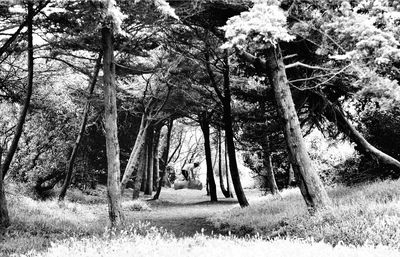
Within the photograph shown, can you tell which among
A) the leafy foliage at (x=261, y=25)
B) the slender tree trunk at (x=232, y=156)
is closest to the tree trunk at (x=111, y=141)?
the leafy foliage at (x=261, y=25)

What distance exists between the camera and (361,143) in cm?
1195

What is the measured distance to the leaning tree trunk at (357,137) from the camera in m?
11.7

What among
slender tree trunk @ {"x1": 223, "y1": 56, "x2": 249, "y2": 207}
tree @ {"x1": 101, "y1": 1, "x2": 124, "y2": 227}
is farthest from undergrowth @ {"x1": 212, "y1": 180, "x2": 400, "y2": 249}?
slender tree trunk @ {"x1": 223, "y1": 56, "x2": 249, "y2": 207}

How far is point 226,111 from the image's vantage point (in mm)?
16156

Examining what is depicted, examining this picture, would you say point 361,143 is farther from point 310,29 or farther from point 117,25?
point 117,25

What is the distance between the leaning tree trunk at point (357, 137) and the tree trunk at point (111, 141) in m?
6.63

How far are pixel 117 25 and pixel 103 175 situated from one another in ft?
77.0

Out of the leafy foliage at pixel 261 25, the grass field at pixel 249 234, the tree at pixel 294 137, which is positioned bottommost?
the grass field at pixel 249 234

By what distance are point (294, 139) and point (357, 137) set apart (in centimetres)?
389

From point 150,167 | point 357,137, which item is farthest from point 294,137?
point 150,167

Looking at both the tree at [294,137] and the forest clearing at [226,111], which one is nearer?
the forest clearing at [226,111]

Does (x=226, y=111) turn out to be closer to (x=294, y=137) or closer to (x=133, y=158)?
(x=133, y=158)

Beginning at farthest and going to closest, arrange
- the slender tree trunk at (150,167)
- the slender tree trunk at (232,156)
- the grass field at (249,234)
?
the slender tree trunk at (150,167), the slender tree trunk at (232,156), the grass field at (249,234)

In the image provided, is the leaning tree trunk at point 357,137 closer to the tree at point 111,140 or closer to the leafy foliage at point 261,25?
the leafy foliage at point 261,25
